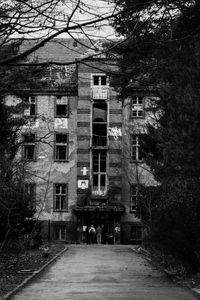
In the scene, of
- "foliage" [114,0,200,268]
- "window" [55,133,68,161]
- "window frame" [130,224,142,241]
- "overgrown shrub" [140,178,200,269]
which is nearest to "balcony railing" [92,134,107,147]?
"window" [55,133,68,161]

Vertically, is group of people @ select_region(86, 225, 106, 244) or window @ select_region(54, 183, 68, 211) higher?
window @ select_region(54, 183, 68, 211)

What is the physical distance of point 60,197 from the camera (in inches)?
2498

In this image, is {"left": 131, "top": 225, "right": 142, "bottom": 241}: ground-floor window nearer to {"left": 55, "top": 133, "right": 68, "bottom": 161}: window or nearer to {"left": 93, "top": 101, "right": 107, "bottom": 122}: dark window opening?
{"left": 55, "top": 133, "right": 68, "bottom": 161}: window

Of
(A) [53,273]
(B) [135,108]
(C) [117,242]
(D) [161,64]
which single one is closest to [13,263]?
(A) [53,273]

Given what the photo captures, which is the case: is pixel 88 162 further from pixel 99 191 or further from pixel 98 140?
pixel 99 191

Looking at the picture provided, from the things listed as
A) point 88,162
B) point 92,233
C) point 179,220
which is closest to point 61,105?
point 88,162

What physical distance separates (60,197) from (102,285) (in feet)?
142

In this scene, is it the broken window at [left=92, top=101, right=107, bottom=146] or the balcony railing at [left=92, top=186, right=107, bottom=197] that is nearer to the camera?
the balcony railing at [left=92, top=186, right=107, bottom=197]

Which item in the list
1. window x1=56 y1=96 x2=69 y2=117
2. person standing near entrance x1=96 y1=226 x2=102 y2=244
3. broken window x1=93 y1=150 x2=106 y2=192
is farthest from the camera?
window x1=56 y1=96 x2=69 y2=117

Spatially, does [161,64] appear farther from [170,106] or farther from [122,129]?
[122,129]

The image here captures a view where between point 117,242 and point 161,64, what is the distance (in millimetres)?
44357

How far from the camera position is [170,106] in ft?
66.3

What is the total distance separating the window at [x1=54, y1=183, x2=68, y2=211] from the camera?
207ft

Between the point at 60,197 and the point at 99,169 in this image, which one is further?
the point at 60,197
